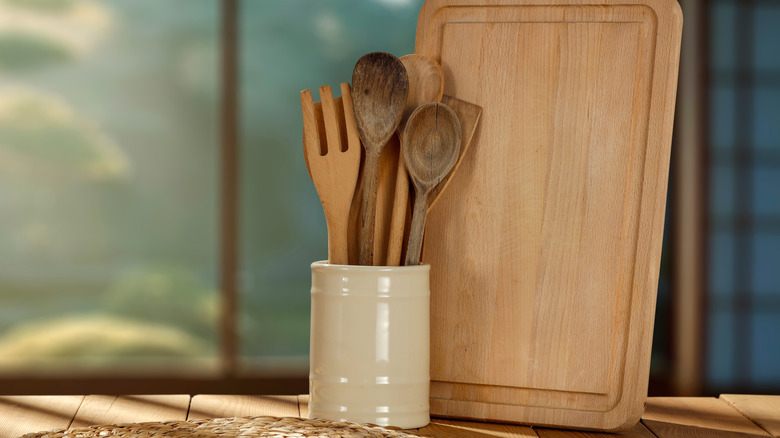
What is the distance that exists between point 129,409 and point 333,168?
0.35 m

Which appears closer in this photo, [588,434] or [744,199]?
[588,434]

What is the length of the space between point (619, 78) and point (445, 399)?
1.26ft

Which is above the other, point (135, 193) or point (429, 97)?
point (429, 97)

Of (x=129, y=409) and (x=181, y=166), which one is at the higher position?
(x=181, y=166)

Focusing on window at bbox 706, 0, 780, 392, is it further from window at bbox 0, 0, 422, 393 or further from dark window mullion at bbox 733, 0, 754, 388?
window at bbox 0, 0, 422, 393

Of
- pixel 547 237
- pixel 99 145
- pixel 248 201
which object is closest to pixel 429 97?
pixel 547 237

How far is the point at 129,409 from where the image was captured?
0.86 meters

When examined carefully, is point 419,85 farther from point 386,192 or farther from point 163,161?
point 163,161

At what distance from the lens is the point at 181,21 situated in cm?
226

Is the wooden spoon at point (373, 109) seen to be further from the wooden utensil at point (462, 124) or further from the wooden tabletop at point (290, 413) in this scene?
the wooden tabletop at point (290, 413)

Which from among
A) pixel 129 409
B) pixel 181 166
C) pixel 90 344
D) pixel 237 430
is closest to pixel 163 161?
pixel 181 166

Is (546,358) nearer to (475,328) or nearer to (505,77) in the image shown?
(475,328)

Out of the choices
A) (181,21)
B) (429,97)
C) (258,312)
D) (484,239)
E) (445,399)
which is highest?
(181,21)

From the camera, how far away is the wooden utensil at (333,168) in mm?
807
